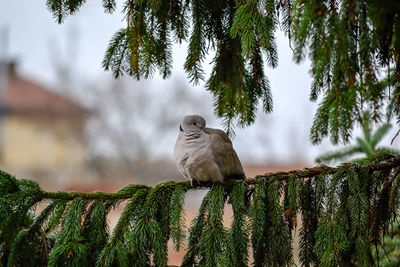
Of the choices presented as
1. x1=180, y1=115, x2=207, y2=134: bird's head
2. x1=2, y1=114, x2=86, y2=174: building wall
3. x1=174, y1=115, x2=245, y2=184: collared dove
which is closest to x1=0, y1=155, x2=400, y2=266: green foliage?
x1=174, y1=115, x2=245, y2=184: collared dove

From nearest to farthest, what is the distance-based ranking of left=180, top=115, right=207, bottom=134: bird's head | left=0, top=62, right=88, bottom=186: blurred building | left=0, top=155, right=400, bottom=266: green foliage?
left=0, top=155, right=400, bottom=266: green foliage
left=180, top=115, right=207, bottom=134: bird's head
left=0, top=62, right=88, bottom=186: blurred building

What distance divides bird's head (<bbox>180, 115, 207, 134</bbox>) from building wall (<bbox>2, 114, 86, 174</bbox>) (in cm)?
1017

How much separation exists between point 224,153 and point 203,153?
4.4 inches

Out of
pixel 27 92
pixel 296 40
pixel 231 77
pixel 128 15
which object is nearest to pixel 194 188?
pixel 231 77

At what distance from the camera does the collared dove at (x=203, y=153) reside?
198cm

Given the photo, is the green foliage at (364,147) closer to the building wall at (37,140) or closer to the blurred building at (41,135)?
the blurred building at (41,135)

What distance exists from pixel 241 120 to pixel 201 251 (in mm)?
659

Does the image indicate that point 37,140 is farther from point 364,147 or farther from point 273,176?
point 273,176

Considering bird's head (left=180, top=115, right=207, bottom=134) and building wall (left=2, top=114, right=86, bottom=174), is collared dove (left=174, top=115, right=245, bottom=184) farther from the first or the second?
building wall (left=2, top=114, right=86, bottom=174)

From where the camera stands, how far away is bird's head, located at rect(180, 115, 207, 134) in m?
2.12

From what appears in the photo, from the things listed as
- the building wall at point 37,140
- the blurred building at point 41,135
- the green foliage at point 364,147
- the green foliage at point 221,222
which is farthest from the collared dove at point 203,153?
the building wall at point 37,140

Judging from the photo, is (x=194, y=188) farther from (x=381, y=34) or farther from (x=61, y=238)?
(x=381, y=34)

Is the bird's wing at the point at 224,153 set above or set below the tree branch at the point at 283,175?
above

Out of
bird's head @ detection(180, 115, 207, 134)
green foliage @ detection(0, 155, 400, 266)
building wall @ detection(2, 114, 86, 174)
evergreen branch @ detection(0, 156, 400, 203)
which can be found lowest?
green foliage @ detection(0, 155, 400, 266)
